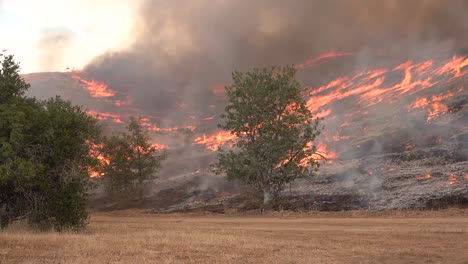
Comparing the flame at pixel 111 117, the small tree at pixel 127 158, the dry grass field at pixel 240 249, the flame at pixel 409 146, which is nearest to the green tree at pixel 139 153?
the small tree at pixel 127 158

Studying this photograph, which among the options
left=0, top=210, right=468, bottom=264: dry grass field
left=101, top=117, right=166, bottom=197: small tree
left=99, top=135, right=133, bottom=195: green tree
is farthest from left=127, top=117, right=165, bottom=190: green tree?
left=0, top=210, right=468, bottom=264: dry grass field

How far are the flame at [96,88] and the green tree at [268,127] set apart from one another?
13121cm

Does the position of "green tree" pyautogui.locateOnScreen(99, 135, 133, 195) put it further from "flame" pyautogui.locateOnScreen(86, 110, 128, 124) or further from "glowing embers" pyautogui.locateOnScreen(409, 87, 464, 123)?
"flame" pyautogui.locateOnScreen(86, 110, 128, 124)

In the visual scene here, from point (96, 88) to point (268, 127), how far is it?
14048cm

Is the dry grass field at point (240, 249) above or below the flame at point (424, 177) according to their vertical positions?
below

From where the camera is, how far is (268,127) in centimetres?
5678

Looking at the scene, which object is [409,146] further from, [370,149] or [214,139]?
[214,139]

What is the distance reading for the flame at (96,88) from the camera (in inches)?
7018

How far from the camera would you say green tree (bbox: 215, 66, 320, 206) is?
56219 millimetres

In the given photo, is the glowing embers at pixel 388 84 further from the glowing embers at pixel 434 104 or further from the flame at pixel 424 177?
the flame at pixel 424 177

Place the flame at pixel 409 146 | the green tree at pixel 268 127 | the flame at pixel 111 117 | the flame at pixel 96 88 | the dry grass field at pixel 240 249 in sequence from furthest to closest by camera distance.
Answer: the flame at pixel 96 88 → the flame at pixel 111 117 → the flame at pixel 409 146 → the green tree at pixel 268 127 → the dry grass field at pixel 240 249

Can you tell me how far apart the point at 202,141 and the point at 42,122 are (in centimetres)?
11301

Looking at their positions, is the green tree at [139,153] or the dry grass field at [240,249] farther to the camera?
the green tree at [139,153]

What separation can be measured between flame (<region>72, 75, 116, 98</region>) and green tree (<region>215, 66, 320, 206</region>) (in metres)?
131
